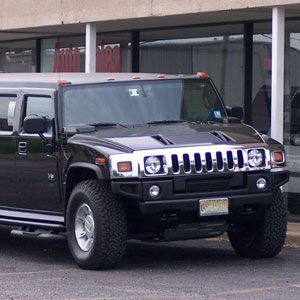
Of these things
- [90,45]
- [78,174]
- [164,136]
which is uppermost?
[90,45]

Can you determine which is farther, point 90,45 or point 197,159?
point 90,45

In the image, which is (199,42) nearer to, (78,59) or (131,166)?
(78,59)

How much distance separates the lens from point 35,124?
1007 cm

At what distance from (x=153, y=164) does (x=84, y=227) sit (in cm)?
108

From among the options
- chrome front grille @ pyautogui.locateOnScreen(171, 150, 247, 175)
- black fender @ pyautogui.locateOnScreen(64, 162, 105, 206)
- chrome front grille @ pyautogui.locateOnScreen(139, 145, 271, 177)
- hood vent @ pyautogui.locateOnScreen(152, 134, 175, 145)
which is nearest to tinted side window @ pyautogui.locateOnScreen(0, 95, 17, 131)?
black fender @ pyautogui.locateOnScreen(64, 162, 105, 206)

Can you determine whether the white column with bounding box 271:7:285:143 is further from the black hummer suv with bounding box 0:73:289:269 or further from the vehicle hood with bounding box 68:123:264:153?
the vehicle hood with bounding box 68:123:264:153

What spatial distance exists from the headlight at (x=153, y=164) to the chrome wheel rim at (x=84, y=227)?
78 centimetres

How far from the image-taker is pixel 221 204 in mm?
9383

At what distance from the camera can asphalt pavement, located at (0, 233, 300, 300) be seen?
8.39 metres

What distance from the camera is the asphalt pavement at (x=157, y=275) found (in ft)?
27.5

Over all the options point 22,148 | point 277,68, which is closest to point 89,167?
A: point 22,148

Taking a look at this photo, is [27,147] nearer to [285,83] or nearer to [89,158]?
[89,158]

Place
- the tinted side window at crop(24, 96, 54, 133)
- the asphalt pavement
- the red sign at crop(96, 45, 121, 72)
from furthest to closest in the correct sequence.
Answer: the red sign at crop(96, 45, 121, 72), the tinted side window at crop(24, 96, 54, 133), the asphalt pavement

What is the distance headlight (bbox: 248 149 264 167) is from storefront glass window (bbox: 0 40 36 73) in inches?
427
